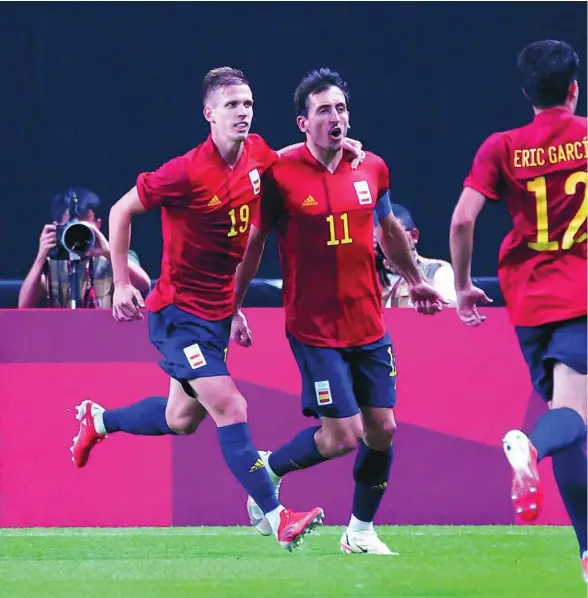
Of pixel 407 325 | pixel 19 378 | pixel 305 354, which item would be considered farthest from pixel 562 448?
pixel 19 378

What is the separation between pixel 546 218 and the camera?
5.96 m

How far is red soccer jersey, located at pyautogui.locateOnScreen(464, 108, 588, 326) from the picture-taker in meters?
5.93

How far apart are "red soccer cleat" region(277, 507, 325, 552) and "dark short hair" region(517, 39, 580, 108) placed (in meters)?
1.93

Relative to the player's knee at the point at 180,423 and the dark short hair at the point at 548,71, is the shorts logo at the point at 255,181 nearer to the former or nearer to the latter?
the player's knee at the point at 180,423

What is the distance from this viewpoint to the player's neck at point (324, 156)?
24.6 feet

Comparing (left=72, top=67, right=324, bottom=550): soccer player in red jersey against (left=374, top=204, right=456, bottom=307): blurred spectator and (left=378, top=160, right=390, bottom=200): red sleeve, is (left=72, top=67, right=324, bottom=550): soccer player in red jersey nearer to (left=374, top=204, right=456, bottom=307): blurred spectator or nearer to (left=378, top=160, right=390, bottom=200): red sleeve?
(left=378, top=160, right=390, bottom=200): red sleeve

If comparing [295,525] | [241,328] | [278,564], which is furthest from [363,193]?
[278,564]

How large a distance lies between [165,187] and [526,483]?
7.99 feet

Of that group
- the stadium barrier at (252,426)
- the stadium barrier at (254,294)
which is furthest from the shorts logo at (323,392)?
the stadium barrier at (254,294)

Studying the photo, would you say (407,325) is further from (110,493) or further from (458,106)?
(458,106)

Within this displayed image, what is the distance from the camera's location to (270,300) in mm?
9914

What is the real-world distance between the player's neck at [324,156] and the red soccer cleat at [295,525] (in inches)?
65.4

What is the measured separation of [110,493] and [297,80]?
16.2 feet

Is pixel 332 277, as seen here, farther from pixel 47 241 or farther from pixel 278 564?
pixel 47 241
